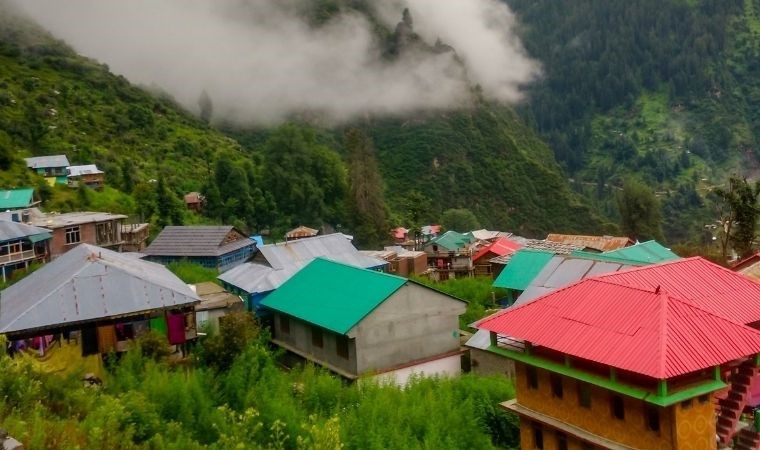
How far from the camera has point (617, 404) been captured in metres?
13.8

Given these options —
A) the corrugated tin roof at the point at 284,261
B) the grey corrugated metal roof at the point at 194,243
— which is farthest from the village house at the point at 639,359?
the grey corrugated metal roof at the point at 194,243

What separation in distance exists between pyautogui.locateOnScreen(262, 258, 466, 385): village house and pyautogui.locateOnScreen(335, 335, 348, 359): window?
3 centimetres

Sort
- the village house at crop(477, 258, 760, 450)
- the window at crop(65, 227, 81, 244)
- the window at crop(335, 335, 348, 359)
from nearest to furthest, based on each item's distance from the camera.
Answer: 1. the village house at crop(477, 258, 760, 450)
2. the window at crop(335, 335, 348, 359)
3. the window at crop(65, 227, 81, 244)

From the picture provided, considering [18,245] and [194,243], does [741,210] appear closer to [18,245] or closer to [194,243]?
[194,243]

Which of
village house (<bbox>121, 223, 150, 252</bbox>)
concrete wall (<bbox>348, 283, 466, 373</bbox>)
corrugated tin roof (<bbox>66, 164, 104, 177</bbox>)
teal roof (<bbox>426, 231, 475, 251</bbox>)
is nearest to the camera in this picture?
concrete wall (<bbox>348, 283, 466, 373</bbox>)

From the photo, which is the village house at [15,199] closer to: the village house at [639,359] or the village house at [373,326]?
the village house at [373,326]

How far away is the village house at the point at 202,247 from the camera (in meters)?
39.9

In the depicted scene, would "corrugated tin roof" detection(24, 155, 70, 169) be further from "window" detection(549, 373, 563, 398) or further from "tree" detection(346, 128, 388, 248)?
"window" detection(549, 373, 563, 398)

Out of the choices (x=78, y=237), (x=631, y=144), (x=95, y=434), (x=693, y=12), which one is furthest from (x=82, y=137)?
(x=693, y=12)

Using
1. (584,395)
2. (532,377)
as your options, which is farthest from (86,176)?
(584,395)

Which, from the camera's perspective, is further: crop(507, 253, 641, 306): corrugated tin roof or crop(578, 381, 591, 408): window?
crop(507, 253, 641, 306): corrugated tin roof

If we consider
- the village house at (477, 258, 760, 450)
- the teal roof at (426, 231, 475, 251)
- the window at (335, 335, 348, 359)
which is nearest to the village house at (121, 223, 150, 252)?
the teal roof at (426, 231, 475, 251)

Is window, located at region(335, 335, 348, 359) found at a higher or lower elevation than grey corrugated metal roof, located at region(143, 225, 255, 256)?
lower

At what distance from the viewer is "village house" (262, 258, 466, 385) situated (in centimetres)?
2150
